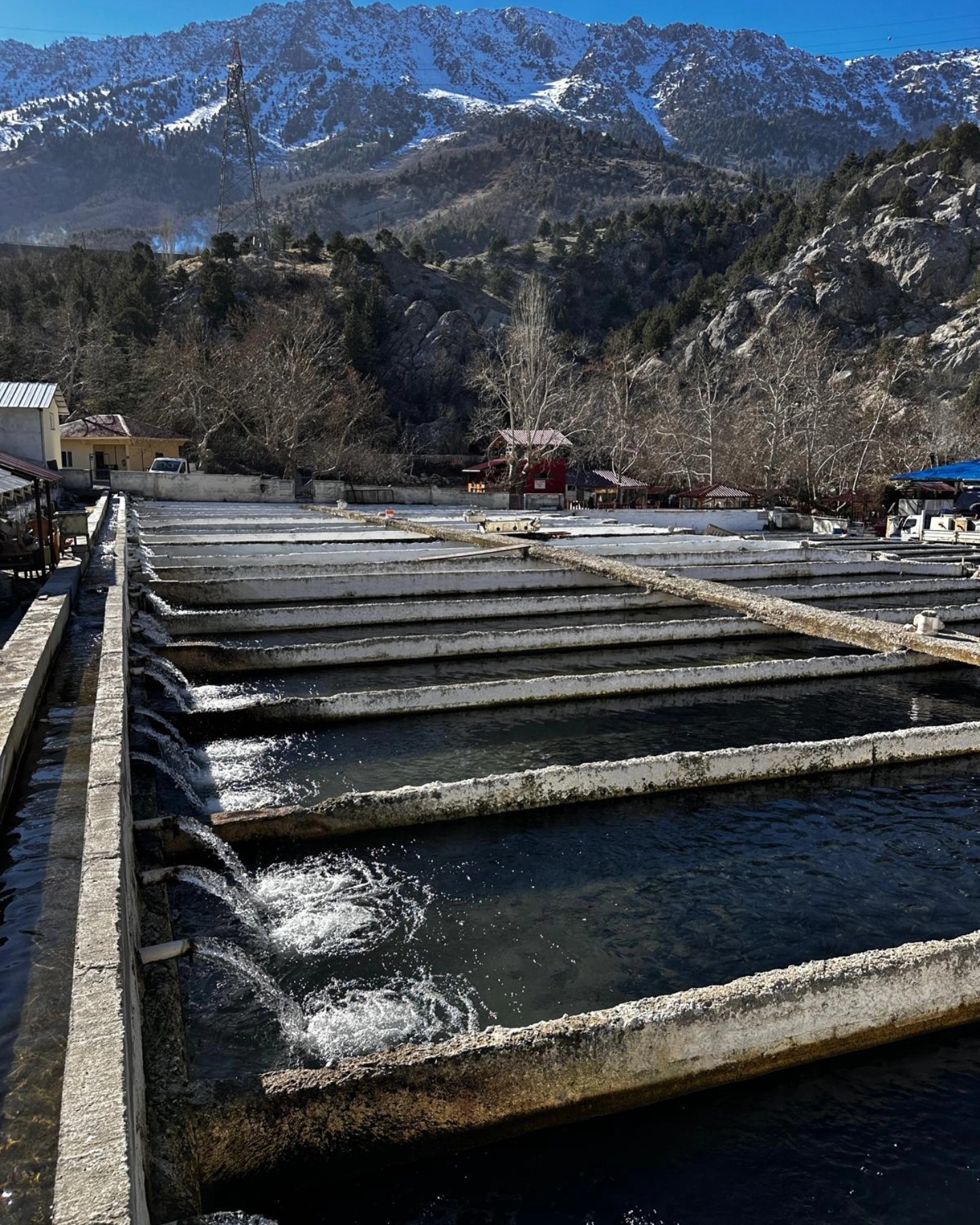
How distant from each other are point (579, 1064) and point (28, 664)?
648 cm

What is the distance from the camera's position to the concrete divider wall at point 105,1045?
2562 mm

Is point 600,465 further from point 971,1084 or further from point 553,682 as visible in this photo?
point 971,1084

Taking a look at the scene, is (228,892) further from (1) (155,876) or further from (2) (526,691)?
(2) (526,691)

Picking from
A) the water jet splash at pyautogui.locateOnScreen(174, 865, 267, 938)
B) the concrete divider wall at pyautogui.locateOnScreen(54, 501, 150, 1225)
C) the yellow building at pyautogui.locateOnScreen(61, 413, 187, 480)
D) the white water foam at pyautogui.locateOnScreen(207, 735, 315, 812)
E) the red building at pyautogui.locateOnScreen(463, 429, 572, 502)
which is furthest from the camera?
the yellow building at pyautogui.locateOnScreen(61, 413, 187, 480)

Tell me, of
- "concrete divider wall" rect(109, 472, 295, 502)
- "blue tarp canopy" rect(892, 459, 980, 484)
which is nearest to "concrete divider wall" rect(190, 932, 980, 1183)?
"blue tarp canopy" rect(892, 459, 980, 484)

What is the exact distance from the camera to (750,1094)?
4.69 metres

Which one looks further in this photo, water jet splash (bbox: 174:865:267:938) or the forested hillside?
the forested hillside

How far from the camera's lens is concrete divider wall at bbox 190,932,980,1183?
155 inches

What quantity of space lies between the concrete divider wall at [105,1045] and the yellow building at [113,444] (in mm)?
40471

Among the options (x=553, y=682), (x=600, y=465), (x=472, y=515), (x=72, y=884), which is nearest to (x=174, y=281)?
(x=600, y=465)

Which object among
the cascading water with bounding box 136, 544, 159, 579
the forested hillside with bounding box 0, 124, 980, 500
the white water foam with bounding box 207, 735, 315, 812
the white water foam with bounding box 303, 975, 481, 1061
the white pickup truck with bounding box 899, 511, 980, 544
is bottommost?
the white water foam with bounding box 303, 975, 481, 1061

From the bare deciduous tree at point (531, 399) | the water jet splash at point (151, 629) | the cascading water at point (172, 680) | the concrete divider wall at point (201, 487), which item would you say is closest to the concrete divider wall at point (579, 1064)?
the cascading water at point (172, 680)

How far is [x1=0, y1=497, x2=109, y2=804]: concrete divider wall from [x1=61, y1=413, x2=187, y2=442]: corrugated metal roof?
3442 cm

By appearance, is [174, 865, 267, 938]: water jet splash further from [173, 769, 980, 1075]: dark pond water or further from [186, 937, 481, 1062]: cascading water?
[186, 937, 481, 1062]: cascading water
